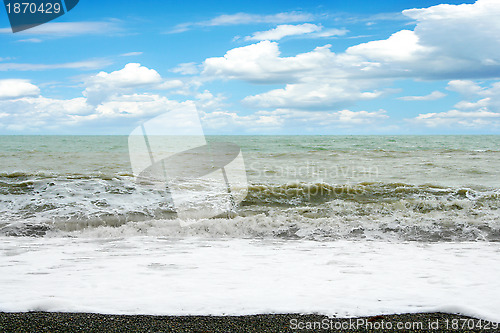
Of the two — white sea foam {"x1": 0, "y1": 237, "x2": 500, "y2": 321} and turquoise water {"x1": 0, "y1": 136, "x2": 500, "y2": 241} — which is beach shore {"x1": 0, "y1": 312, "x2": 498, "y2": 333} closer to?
white sea foam {"x1": 0, "y1": 237, "x2": 500, "y2": 321}

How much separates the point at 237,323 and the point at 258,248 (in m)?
2.72

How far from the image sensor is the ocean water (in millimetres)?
3502

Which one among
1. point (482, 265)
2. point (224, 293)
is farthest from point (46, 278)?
point (482, 265)

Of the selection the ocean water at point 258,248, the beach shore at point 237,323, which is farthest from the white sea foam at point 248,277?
the beach shore at point 237,323

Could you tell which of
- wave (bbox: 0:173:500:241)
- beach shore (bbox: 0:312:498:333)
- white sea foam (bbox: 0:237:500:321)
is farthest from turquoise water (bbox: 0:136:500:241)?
beach shore (bbox: 0:312:498:333)

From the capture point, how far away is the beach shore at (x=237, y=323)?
2883 mm

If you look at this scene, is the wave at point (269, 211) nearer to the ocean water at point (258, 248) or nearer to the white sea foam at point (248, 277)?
the ocean water at point (258, 248)

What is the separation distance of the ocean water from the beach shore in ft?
0.48

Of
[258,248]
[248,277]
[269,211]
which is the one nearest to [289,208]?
[269,211]

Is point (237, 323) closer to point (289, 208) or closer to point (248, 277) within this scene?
point (248, 277)

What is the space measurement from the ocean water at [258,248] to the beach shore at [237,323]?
0.15 metres

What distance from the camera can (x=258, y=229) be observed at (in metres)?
6.91

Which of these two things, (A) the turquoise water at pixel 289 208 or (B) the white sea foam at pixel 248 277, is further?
(A) the turquoise water at pixel 289 208

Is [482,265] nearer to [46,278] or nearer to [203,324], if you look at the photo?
[203,324]
